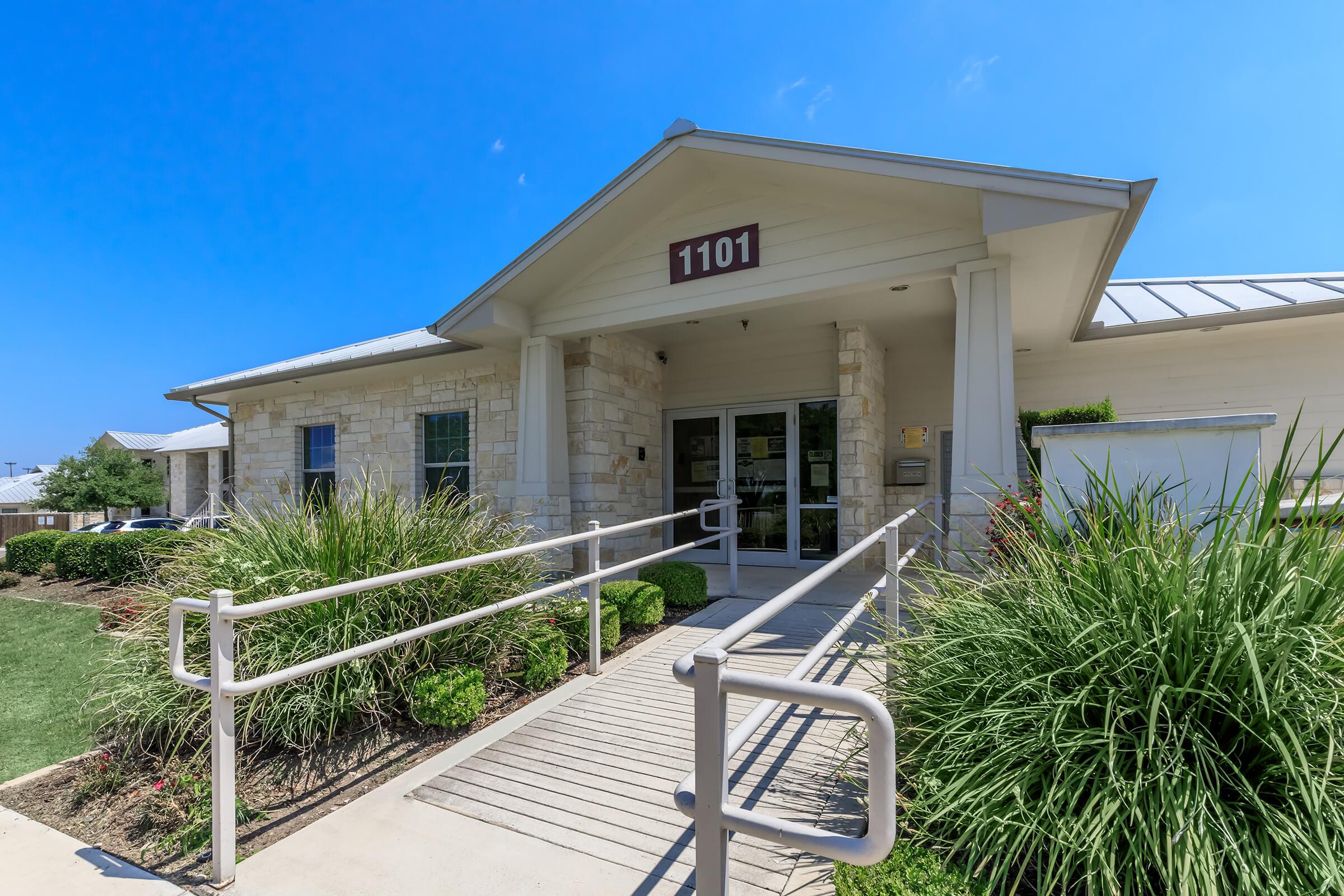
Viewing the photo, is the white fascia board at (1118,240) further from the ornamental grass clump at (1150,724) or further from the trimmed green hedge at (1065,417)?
the ornamental grass clump at (1150,724)

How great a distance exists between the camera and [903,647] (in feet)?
7.22

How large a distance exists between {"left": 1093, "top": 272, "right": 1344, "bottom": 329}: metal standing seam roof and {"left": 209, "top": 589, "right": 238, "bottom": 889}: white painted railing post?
7.59m

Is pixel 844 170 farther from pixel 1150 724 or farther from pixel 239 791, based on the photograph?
pixel 239 791

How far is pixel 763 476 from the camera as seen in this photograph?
26.5 feet

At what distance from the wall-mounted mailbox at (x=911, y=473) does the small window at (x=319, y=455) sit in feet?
29.5

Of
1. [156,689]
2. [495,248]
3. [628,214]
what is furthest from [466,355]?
[495,248]

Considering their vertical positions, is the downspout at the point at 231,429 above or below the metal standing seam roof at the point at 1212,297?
below

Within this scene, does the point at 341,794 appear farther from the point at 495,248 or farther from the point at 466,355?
the point at 495,248

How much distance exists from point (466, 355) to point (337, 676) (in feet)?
18.6

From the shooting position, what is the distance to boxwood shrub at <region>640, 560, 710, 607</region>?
528 centimetres

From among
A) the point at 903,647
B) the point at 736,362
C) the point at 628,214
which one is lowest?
the point at 903,647

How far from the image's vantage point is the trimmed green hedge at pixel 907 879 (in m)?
1.49

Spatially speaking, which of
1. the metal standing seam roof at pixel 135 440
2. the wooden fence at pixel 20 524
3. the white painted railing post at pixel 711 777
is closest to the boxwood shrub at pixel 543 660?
the white painted railing post at pixel 711 777

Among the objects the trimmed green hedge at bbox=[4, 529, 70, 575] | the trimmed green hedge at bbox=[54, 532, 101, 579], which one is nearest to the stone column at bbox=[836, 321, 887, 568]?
the trimmed green hedge at bbox=[54, 532, 101, 579]
